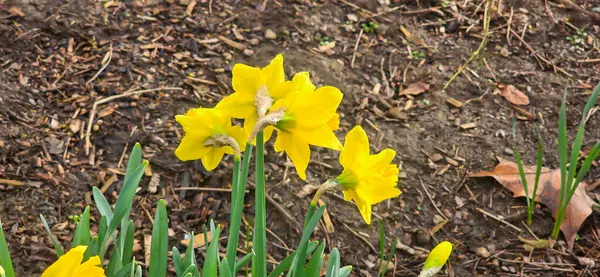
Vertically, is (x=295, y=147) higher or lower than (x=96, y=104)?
higher

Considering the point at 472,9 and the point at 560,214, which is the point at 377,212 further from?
the point at 472,9

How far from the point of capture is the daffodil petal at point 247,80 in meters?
1.16

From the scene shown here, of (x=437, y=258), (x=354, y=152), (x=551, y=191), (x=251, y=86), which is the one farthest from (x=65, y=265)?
(x=551, y=191)

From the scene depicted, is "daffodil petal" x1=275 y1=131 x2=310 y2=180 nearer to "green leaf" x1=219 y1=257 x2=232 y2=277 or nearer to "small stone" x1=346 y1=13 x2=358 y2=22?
"green leaf" x1=219 y1=257 x2=232 y2=277

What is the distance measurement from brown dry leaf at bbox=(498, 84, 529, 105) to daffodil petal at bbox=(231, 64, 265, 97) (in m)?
2.06

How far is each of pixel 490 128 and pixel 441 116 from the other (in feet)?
0.71

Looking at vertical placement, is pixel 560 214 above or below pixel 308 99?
below

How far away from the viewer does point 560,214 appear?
234 centimetres

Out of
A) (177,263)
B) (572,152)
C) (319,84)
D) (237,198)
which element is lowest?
(319,84)

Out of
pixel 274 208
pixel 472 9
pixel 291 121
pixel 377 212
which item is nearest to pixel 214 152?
pixel 291 121

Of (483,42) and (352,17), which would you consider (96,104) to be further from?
(483,42)

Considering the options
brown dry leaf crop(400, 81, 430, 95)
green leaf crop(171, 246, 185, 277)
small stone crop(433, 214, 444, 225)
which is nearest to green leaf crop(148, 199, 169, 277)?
green leaf crop(171, 246, 185, 277)

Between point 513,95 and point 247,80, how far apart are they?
82.4 inches

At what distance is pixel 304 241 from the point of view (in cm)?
130
